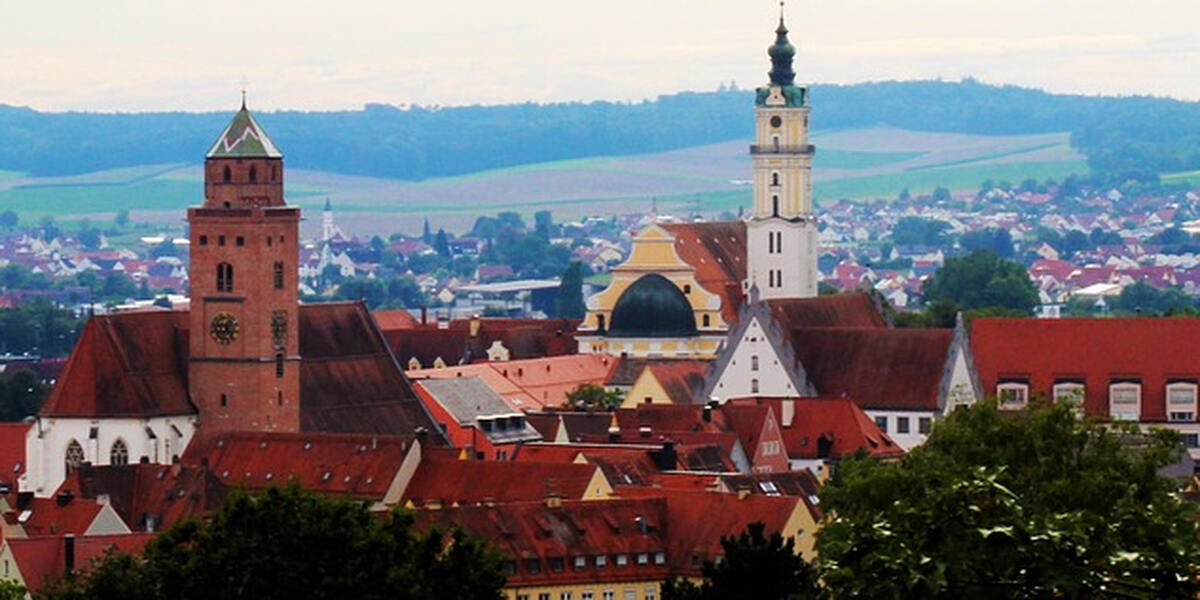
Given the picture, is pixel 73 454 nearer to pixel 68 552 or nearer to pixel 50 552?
pixel 50 552

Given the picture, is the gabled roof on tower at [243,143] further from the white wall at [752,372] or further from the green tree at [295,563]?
the green tree at [295,563]

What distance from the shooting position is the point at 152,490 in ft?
292

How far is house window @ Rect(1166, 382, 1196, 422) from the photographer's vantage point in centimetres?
11538

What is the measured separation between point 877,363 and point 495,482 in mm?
33415

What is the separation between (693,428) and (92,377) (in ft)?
45.4

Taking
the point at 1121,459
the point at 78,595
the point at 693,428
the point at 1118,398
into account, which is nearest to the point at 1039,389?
the point at 1118,398

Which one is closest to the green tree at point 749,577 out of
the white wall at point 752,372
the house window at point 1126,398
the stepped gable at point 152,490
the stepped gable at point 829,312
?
the stepped gable at point 152,490

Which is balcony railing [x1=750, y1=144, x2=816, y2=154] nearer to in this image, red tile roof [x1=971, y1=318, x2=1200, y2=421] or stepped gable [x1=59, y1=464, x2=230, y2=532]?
red tile roof [x1=971, y1=318, x2=1200, y2=421]

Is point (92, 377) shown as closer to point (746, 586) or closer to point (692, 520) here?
point (692, 520)

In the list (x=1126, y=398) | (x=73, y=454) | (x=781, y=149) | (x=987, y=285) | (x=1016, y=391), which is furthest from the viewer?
(x=987, y=285)

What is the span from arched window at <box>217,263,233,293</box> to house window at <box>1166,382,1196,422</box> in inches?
1011

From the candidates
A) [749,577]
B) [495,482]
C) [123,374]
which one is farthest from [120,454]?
[749,577]

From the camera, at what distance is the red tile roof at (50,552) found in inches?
2940

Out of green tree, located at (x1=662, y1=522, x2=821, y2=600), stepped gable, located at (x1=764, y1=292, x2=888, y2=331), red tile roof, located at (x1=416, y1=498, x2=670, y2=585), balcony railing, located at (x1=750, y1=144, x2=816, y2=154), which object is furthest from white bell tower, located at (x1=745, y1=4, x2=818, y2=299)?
green tree, located at (x1=662, y1=522, x2=821, y2=600)
